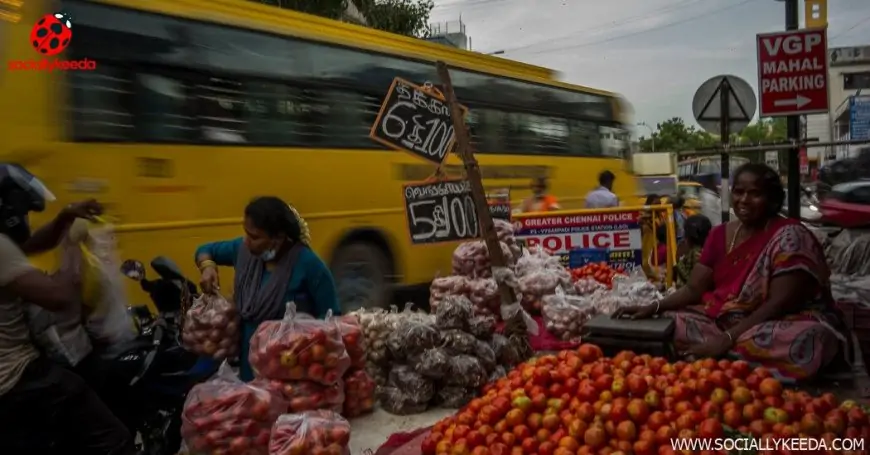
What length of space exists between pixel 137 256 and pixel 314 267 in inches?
111

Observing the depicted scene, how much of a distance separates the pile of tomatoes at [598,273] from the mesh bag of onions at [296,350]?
11.5 ft

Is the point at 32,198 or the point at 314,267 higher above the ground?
the point at 32,198

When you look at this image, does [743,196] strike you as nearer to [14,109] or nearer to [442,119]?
[442,119]

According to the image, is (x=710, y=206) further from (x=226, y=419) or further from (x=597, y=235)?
(x=226, y=419)

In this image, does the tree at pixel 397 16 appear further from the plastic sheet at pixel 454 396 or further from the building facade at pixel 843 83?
the building facade at pixel 843 83

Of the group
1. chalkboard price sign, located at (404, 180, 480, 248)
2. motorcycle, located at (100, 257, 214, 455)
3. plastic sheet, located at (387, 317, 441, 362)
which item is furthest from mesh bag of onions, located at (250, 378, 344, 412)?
chalkboard price sign, located at (404, 180, 480, 248)

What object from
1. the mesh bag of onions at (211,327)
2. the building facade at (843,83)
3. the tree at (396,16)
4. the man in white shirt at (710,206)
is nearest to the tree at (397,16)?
the tree at (396,16)

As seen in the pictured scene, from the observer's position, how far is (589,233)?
24.8ft

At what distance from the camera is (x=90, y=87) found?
584 cm

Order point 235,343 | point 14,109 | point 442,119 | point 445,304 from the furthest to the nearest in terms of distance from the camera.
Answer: point 14,109, point 442,119, point 445,304, point 235,343

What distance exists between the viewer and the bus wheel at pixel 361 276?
8.29 meters

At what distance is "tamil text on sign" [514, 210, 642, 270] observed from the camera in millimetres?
7422

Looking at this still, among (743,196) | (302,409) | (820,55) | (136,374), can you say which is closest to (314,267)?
(302,409)

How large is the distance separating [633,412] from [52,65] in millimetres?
4865
